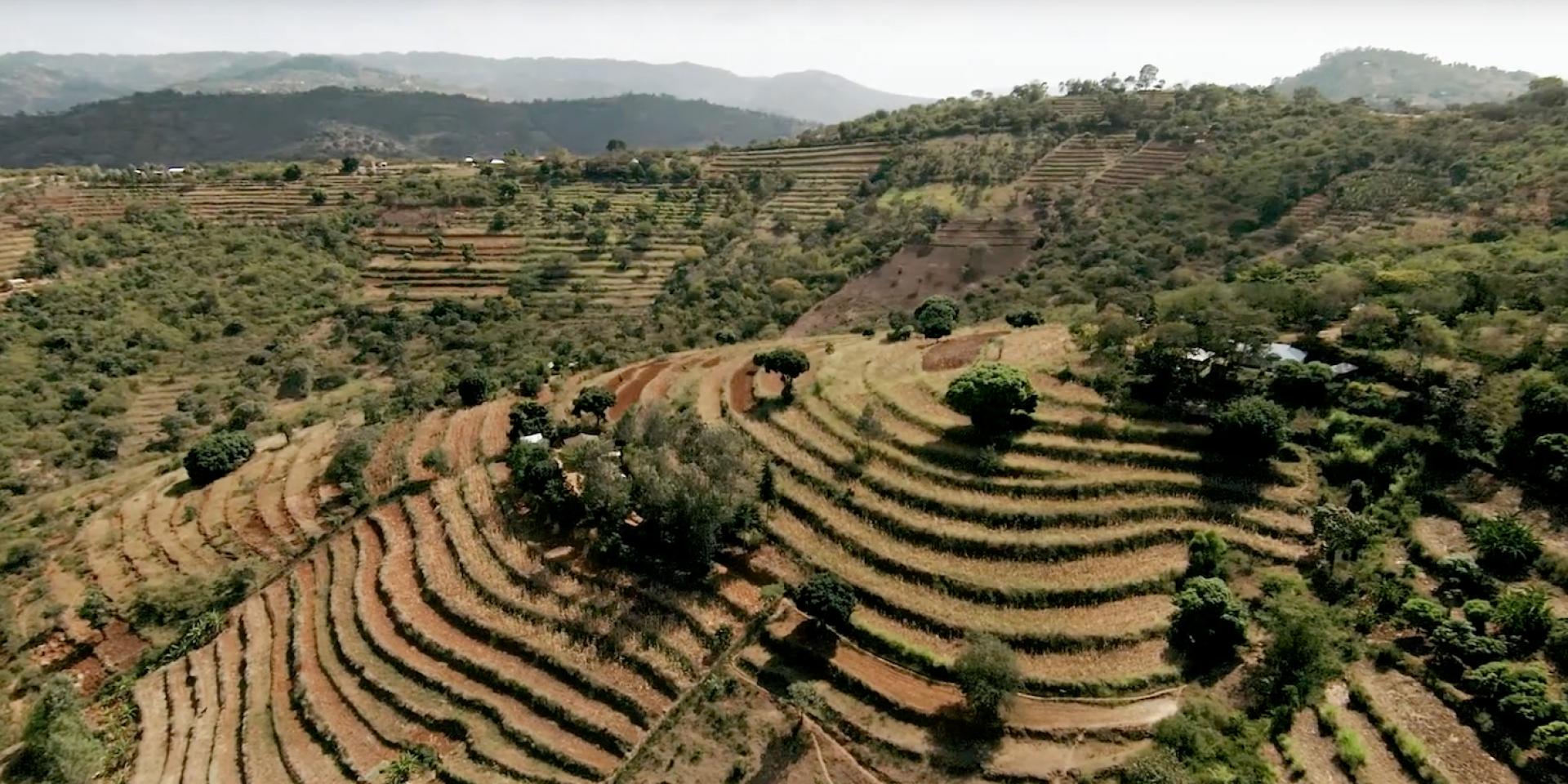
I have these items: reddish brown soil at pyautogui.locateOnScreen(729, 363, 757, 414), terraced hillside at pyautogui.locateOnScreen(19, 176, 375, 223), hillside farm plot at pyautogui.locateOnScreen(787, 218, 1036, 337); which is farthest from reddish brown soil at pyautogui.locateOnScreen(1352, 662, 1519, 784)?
terraced hillside at pyautogui.locateOnScreen(19, 176, 375, 223)

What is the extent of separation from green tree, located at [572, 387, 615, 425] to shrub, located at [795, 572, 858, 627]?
61.5 feet

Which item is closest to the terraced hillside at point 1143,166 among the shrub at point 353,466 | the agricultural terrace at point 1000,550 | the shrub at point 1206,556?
the agricultural terrace at point 1000,550

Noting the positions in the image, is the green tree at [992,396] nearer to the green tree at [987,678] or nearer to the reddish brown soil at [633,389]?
the green tree at [987,678]

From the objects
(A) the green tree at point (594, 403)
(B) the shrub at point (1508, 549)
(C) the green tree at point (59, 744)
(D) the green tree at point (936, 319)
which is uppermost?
(D) the green tree at point (936, 319)

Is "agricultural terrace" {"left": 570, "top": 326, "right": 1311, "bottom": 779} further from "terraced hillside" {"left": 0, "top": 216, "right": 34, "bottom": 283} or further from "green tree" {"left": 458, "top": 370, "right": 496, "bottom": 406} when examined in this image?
"terraced hillside" {"left": 0, "top": 216, "right": 34, "bottom": 283}

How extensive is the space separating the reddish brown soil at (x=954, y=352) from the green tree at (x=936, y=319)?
901 millimetres

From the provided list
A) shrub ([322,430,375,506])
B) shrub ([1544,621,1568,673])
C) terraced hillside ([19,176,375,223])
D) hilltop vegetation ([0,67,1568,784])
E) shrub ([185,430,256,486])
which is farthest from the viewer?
terraced hillside ([19,176,375,223])

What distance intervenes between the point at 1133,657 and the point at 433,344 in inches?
2477

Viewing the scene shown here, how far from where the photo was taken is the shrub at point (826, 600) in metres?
28.3

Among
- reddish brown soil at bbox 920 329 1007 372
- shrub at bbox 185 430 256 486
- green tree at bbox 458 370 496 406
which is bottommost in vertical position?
shrub at bbox 185 430 256 486

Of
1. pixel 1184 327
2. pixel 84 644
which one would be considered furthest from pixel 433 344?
pixel 1184 327

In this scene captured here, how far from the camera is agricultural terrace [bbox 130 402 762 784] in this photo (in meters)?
26.7

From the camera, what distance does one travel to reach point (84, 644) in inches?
1330

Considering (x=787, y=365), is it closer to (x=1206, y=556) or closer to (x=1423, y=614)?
(x=1206, y=556)
